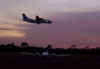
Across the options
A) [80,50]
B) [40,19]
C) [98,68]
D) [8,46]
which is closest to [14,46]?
[8,46]

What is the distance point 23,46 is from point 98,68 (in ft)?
341

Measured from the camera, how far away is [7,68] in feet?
138

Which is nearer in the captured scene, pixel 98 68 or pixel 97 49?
pixel 98 68

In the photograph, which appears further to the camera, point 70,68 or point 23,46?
point 23,46

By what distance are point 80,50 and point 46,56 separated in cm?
6437

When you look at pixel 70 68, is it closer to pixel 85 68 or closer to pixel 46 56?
pixel 85 68

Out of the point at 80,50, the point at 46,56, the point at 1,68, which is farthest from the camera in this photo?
the point at 80,50

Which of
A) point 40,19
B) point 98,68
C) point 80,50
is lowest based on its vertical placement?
point 98,68

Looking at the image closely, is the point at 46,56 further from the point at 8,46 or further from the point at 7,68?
the point at 8,46

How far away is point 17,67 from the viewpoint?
44469mm

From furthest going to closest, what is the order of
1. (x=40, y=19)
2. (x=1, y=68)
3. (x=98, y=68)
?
1. (x=40, y=19)
2. (x=98, y=68)
3. (x=1, y=68)

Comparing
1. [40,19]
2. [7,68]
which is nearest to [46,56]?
[40,19]

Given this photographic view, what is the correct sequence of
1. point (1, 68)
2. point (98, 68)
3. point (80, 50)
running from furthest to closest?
1. point (80, 50)
2. point (98, 68)
3. point (1, 68)

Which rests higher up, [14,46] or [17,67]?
[14,46]
